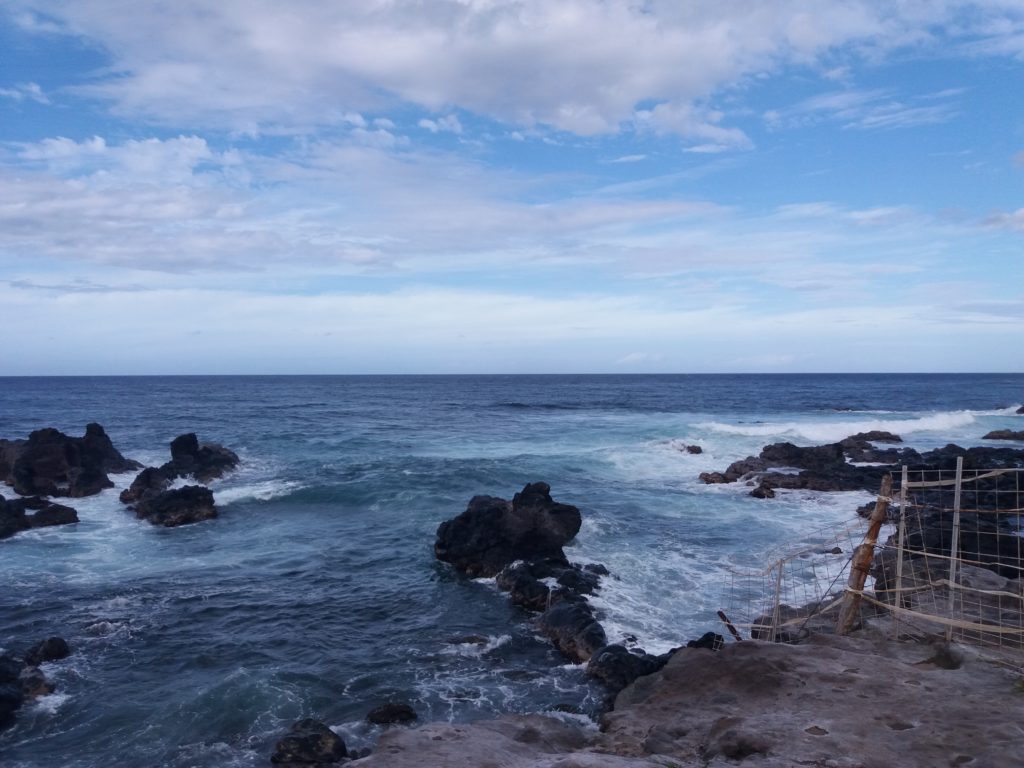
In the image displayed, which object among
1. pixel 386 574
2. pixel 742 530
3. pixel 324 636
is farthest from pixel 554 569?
pixel 742 530

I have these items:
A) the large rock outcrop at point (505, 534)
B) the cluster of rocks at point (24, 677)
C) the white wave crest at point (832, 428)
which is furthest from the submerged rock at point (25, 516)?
the white wave crest at point (832, 428)

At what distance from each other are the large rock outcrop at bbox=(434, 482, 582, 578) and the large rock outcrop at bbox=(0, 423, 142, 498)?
1861 centimetres

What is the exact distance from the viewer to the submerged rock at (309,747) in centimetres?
1079

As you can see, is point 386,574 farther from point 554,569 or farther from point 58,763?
point 58,763

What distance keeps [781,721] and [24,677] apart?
43.1 ft

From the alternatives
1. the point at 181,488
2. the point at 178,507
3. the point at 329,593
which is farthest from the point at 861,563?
the point at 181,488

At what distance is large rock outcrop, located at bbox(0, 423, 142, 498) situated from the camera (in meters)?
30.7

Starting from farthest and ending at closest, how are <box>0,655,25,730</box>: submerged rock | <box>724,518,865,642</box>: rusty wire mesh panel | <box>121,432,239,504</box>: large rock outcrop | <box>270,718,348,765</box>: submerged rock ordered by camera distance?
<box>121,432,239,504</box>: large rock outcrop
<box>724,518,865,642</box>: rusty wire mesh panel
<box>0,655,25,730</box>: submerged rock
<box>270,718,348,765</box>: submerged rock

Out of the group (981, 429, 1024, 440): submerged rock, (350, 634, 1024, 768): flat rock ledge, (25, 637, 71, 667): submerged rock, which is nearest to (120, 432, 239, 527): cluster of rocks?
(25, 637, 71, 667): submerged rock

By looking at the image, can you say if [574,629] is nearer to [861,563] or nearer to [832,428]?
[861,563]

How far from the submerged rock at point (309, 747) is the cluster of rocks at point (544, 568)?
516cm

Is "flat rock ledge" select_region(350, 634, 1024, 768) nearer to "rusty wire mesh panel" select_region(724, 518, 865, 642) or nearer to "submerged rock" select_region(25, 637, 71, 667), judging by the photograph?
"rusty wire mesh panel" select_region(724, 518, 865, 642)

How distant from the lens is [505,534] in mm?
21531

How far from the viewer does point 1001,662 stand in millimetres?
9430
